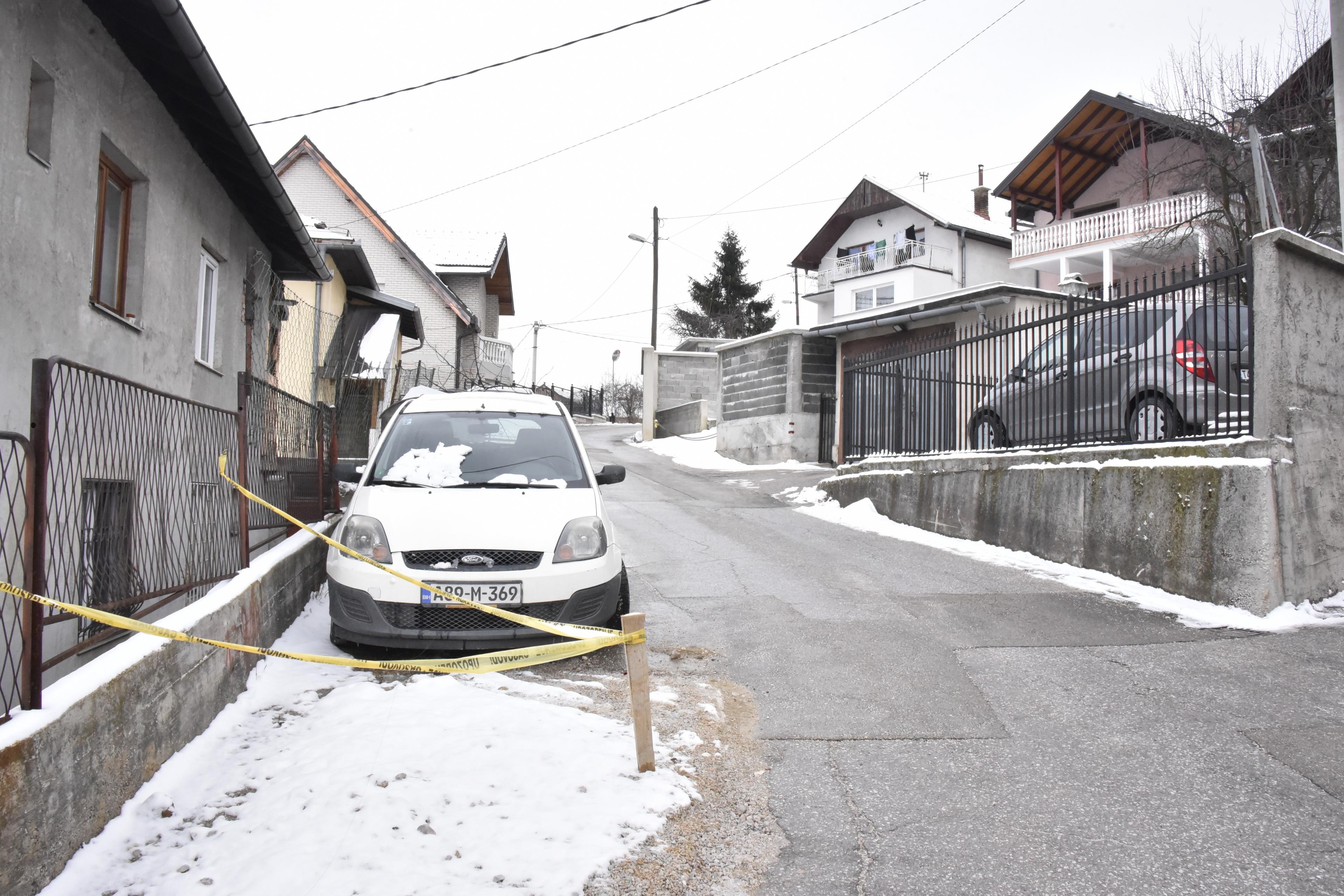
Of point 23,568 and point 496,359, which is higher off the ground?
point 496,359

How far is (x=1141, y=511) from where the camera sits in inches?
289

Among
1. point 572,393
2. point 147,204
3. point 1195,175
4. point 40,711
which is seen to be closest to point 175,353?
point 147,204

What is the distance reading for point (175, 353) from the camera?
749 cm

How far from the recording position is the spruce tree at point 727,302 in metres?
52.7

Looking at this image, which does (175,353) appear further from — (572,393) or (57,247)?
(572,393)

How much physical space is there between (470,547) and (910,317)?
14.1 metres

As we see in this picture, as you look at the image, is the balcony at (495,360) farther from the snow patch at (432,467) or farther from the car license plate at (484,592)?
the car license plate at (484,592)

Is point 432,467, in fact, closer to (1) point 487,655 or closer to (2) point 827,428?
(1) point 487,655

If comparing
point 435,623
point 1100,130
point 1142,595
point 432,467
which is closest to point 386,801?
point 435,623

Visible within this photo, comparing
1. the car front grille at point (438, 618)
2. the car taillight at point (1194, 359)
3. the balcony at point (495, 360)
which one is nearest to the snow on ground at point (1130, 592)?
the car taillight at point (1194, 359)

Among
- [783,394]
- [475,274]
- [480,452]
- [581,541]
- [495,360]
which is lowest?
[581,541]

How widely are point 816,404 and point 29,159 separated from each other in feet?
50.4

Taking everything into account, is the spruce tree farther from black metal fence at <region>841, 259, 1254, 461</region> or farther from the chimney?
black metal fence at <region>841, 259, 1254, 461</region>

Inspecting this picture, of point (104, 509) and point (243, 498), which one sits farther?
point (243, 498)
